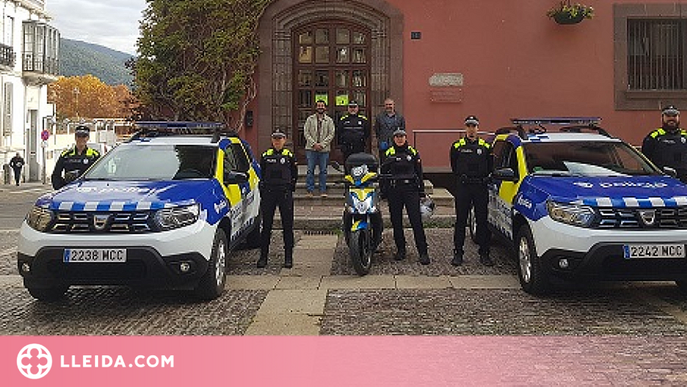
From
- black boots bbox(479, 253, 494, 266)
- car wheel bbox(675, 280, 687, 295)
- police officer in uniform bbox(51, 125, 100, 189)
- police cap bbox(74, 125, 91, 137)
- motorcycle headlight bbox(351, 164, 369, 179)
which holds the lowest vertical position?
car wheel bbox(675, 280, 687, 295)

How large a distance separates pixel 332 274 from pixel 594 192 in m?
3.25

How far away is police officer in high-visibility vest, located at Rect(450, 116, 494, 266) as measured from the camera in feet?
26.4

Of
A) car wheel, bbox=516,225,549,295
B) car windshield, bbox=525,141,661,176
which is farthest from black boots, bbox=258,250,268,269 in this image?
car windshield, bbox=525,141,661,176

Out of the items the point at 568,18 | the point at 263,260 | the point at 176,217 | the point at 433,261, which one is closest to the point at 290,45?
the point at 568,18

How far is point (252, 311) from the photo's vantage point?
620cm

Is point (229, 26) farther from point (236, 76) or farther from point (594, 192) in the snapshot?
point (594, 192)

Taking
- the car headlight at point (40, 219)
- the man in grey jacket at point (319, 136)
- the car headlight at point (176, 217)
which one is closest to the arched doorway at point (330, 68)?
the man in grey jacket at point (319, 136)

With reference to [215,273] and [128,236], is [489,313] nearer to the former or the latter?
[215,273]

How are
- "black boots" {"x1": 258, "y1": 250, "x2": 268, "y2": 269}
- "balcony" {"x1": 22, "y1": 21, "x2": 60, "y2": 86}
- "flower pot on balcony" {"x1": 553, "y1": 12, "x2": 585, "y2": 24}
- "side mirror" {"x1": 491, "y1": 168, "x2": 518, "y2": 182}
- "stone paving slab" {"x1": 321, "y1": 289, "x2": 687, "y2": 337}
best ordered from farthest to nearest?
"balcony" {"x1": 22, "y1": 21, "x2": 60, "y2": 86} → "flower pot on balcony" {"x1": 553, "y1": 12, "x2": 585, "y2": 24} → "black boots" {"x1": 258, "y1": 250, "x2": 268, "y2": 269} → "side mirror" {"x1": 491, "y1": 168, "x2": 518, "y2": 182} → "stone paving slab" {"x1": 321, "y1": 289, "x2": 687, "y2": 337}

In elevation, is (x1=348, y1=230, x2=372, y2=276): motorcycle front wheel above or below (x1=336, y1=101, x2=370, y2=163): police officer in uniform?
below

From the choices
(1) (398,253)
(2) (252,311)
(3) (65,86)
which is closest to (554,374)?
(2) (252,311)

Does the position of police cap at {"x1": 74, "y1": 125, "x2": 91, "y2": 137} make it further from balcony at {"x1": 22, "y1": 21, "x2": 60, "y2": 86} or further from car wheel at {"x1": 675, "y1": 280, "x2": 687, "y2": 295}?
balcony at {"x1": 22, "y1": 21, "x2": 60, "y2": 86}

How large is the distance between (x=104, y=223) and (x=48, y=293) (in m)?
1.17

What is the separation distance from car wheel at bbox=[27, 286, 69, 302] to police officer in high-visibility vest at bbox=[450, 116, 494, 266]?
15.5 feet
